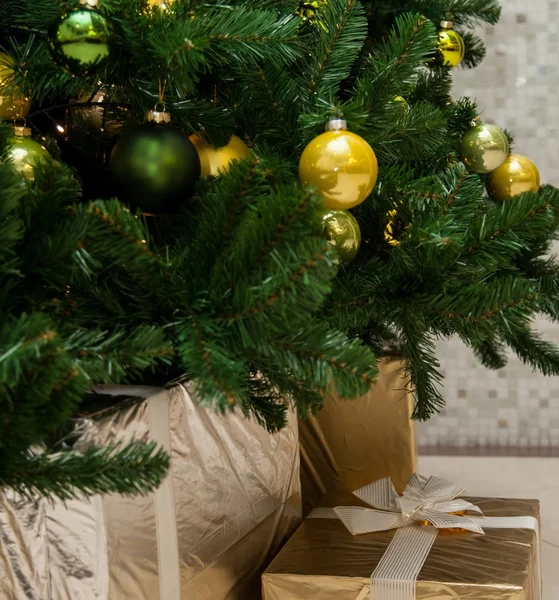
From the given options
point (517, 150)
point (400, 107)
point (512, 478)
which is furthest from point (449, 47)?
point (517, 150)

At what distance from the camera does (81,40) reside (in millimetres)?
403

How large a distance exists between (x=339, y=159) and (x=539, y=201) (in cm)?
14

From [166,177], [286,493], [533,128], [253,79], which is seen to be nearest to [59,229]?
[166,177]

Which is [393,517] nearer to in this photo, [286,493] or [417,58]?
[286,493]

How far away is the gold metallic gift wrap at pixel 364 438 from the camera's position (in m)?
0.78

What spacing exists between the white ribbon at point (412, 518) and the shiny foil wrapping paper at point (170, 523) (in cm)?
7

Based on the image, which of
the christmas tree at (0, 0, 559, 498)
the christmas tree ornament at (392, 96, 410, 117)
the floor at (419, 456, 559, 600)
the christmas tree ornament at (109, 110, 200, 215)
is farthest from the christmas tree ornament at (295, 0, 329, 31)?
the floor at (419, 456, 559, 600)

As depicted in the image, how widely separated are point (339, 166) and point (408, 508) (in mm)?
358

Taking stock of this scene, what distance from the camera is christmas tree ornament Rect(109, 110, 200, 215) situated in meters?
0.44

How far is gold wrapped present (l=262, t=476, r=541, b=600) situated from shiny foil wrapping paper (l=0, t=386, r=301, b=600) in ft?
0.13

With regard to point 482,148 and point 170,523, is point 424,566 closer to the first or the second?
point 170,523

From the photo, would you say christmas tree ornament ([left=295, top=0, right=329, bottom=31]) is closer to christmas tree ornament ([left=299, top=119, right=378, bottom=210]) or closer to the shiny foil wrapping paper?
christmas tree ornament ([left=299, top=119, right=378, bottom=210])

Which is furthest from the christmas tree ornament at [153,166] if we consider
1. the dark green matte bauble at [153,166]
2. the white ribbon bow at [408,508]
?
the white ribbon bow at [408,508]

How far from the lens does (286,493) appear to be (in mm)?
669
